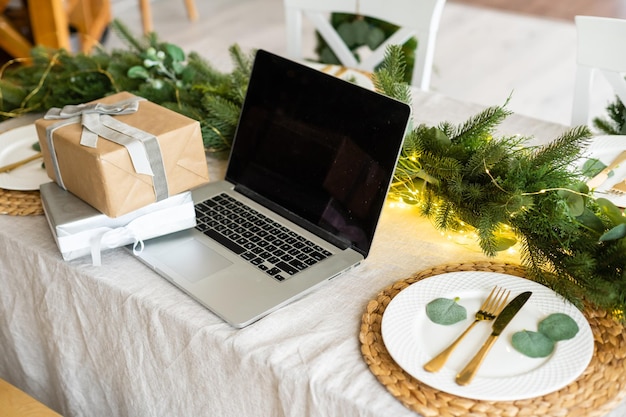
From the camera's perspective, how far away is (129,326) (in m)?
0.94

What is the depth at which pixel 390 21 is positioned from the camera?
64.6 inches

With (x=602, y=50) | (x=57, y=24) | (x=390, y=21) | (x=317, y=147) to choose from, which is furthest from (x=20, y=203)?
(x=57, y=24)

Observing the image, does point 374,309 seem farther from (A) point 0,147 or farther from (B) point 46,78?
(B) point 46,78

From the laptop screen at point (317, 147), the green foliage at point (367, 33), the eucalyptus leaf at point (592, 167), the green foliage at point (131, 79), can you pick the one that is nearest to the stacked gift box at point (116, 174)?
the laptop screen at point (317, 147)

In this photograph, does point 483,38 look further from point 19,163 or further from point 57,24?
point 19,163

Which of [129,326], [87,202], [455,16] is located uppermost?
[87,202]

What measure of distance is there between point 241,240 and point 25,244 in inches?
11.9

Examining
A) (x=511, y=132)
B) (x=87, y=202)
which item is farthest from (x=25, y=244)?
(x=511, y=132)

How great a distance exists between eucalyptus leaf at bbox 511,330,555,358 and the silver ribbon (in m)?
0.49

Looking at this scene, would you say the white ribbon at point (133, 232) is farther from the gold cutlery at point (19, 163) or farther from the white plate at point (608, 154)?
the white plate at point (608, 154)

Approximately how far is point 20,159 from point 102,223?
12.7 inches

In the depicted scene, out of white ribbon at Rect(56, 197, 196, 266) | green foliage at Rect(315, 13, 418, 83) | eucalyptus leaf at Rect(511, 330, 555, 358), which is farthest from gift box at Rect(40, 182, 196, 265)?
green foliage at Rect(315, 13, 418, 83)

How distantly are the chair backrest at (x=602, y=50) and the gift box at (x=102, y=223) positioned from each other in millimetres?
820

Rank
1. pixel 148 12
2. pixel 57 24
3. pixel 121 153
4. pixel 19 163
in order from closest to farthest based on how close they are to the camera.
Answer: pixel 121 153 < pixel 19 163 < pixel 57 24 < pixel 148 12
